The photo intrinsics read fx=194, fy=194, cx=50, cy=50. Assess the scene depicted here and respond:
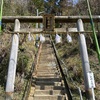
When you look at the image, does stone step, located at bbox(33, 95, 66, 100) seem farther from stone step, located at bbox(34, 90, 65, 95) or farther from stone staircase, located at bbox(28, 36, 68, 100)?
stone step, located at bbox(34, 90, 65, 95)

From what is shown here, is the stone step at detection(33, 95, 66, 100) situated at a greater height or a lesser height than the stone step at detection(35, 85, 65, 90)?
lesser

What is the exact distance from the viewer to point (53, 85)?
9.81 metres

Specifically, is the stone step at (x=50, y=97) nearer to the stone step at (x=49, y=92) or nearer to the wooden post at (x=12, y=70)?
the stone step at (x=49, y=92)

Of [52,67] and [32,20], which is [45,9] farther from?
[32,20]

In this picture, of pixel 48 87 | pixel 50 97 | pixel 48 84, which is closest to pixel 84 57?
pixel 50 97

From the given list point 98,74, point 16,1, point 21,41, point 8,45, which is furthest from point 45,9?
point 98,74

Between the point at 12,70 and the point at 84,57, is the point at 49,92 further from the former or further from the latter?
the point at 84,57

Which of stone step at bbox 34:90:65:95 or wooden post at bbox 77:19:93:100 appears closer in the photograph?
wooden post at bbox 77:19:93:100

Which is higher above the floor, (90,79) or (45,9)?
(45,9)

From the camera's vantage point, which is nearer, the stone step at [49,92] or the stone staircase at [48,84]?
the stone staircase at [48,84]

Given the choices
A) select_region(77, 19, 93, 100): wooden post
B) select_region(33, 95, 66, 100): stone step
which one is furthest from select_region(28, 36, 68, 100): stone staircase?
select_region(77, 19, 93, 100): wooden post

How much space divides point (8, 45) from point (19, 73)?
2486 mm

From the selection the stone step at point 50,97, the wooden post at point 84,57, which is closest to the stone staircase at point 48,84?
the stone step at point 50,97

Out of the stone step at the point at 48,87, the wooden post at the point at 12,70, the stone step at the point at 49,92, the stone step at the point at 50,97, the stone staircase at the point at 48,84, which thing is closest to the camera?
the wooden post at the point at 12,70
